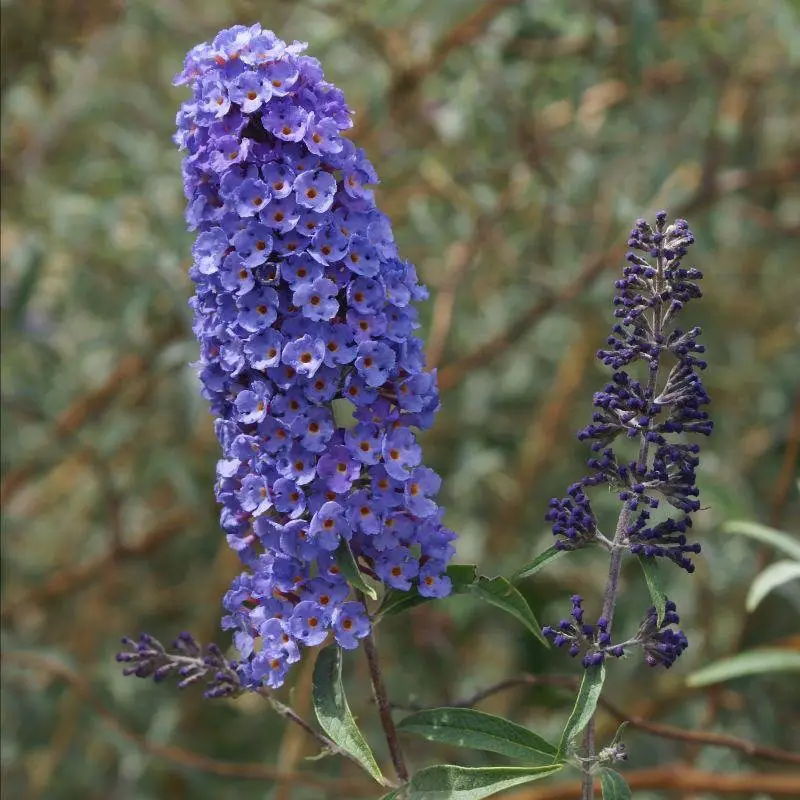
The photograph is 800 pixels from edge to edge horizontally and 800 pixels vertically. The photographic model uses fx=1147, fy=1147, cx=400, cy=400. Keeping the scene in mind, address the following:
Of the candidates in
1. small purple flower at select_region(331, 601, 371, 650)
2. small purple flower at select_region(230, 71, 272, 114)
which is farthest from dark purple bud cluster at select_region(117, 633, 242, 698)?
small purple flower at select_region(230, 71, 272, 114)

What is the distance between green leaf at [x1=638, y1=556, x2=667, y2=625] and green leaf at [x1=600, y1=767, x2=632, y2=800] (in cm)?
18

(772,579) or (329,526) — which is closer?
(329,526)

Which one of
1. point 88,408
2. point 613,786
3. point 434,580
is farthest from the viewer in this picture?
point 88,408

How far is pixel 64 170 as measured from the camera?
3602mm

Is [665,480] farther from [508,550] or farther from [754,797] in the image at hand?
[508,550]

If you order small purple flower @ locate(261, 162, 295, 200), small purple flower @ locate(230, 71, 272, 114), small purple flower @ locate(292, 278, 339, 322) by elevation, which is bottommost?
small purple flower @ locate(292, 278, 339, 322)

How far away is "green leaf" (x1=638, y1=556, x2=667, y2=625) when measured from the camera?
130 centimetres

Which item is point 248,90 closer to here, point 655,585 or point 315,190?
point 315,190

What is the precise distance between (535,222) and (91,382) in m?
1.35

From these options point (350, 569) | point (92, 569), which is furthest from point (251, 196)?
point (92, 569)

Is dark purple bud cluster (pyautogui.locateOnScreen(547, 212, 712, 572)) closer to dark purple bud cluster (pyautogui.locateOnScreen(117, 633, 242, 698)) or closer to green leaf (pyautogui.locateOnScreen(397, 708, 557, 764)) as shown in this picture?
green leaf (pyautogui.locateOnScreen(397, 708, 557, 764))

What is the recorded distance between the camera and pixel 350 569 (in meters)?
1.33

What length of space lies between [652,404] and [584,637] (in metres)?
0.28

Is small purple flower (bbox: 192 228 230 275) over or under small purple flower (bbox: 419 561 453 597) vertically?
over
